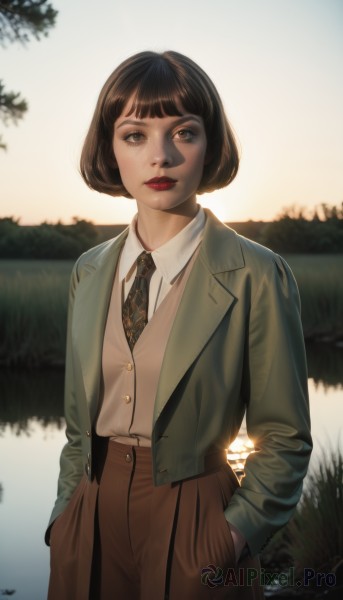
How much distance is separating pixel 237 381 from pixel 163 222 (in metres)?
0.32

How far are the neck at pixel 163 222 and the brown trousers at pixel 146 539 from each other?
37cm

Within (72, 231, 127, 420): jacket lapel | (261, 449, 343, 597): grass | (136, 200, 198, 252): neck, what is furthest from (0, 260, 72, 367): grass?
(136, 200, 198, 252): neck

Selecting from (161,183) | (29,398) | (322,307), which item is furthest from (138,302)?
(322,307)

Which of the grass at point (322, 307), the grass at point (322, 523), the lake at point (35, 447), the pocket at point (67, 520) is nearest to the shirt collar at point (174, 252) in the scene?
the pocket at point (67, 520)

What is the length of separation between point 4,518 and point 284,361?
8.57ft

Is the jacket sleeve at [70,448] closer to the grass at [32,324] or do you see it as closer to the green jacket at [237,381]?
the green jacket at [237,381]

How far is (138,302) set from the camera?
1.35 m

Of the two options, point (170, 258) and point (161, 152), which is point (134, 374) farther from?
point (161, 152)

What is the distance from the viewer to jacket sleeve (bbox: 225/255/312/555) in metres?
1.27

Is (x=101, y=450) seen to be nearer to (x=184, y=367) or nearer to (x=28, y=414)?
(x=184, y=367)

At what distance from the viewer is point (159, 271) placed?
1.36m

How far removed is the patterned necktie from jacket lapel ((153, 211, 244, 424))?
73 mm

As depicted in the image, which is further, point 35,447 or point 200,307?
point 35,447

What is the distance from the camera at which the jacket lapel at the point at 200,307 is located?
124cm
